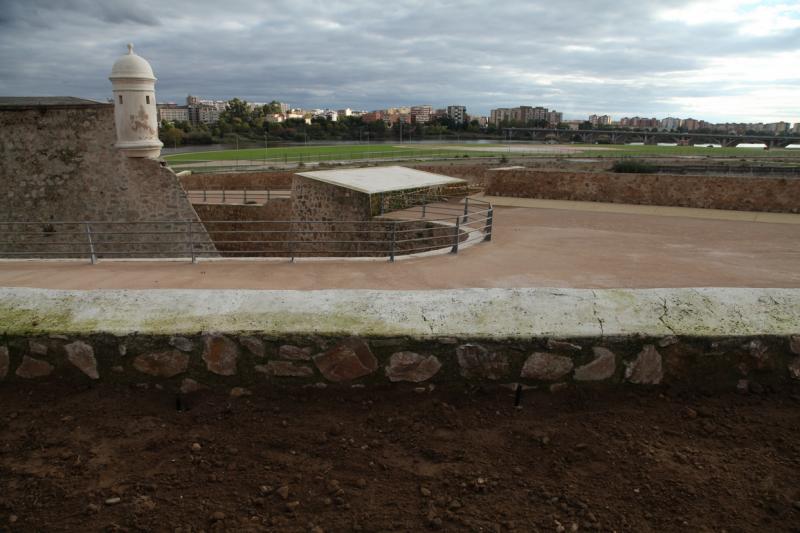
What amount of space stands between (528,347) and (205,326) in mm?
2064

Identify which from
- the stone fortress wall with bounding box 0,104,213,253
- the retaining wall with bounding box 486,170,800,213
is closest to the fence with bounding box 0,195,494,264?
the stone fortress wall with bounding box 0,104,213,253

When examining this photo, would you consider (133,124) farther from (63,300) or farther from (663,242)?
(663,242)

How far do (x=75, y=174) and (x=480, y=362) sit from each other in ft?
46.8

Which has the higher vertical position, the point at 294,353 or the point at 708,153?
the point at 708,153

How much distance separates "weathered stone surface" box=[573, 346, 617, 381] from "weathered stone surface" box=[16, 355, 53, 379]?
341 centimetres

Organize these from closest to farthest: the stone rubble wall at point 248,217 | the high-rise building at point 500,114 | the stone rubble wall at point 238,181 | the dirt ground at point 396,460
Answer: the dirt ground at point 396,460 → the stone rubble wall at point 248,217 → the stone rubble wall at point 238,181 → the high-rise building at point 500,114

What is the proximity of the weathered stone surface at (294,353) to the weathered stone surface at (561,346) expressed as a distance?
1516 millimetres

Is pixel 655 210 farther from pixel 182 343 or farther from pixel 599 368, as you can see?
pixel 182 343

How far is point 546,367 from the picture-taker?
11.2 ft

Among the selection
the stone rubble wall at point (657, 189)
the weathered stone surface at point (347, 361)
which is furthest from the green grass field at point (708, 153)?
the weathered stone surface at point (347, 361)

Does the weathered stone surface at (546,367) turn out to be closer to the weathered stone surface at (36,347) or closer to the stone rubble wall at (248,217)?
the weathered stone surface at (36,347)

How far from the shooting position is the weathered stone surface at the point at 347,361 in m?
3.41

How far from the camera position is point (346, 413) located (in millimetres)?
3312

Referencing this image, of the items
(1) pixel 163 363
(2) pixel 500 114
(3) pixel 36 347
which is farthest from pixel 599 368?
(2) pixel 500 114
